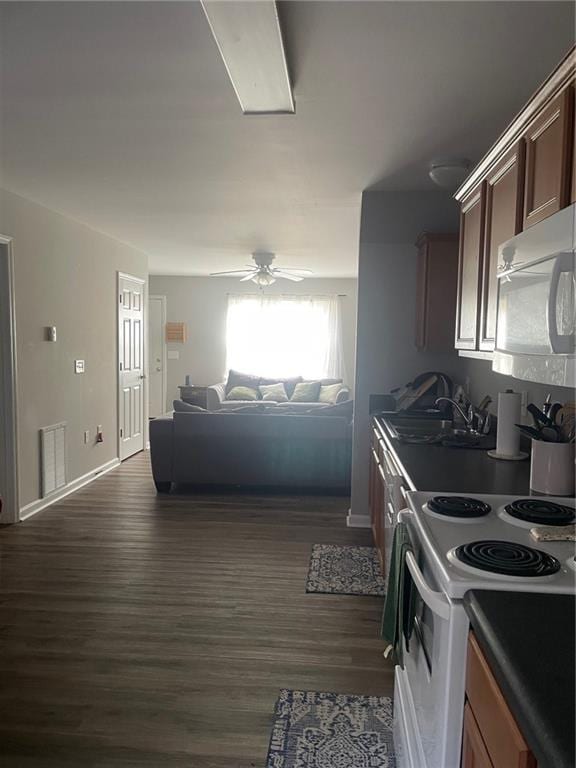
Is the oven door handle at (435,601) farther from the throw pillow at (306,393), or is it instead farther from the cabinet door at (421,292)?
the throw pillow at (306,393)

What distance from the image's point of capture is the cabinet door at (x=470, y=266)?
2.68m

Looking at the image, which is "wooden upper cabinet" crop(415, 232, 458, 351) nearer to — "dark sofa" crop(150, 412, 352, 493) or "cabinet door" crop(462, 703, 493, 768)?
"dark sofa" crop(150, 412, 352, 493)

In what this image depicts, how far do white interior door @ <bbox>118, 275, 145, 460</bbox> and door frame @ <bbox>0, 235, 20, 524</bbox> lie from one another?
211 centimetres

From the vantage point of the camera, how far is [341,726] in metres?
2.09

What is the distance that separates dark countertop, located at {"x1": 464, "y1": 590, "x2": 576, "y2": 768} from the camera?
74 cm

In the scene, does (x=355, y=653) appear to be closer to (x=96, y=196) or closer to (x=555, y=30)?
(x=555, y=30)

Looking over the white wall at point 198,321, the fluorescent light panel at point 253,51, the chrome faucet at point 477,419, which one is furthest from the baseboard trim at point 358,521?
the white wall at point 198,321

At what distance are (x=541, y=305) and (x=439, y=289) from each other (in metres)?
2.42

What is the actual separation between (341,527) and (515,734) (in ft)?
11.6

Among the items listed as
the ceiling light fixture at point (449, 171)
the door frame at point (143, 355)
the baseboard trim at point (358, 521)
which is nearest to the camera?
the ceiling light fixture at point (449, 171)

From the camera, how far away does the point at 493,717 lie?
966 millimetres

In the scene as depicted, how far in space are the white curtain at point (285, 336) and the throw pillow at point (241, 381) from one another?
0.73 metres

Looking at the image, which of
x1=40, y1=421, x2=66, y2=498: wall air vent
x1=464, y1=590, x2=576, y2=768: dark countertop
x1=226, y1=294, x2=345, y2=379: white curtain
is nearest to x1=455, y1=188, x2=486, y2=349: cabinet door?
x1=464, y1=590, x2=576, y2=768: dark countertop

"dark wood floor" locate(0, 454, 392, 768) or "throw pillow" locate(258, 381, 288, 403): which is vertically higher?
"throw pillow" locate(258, 381, 288, 403)
